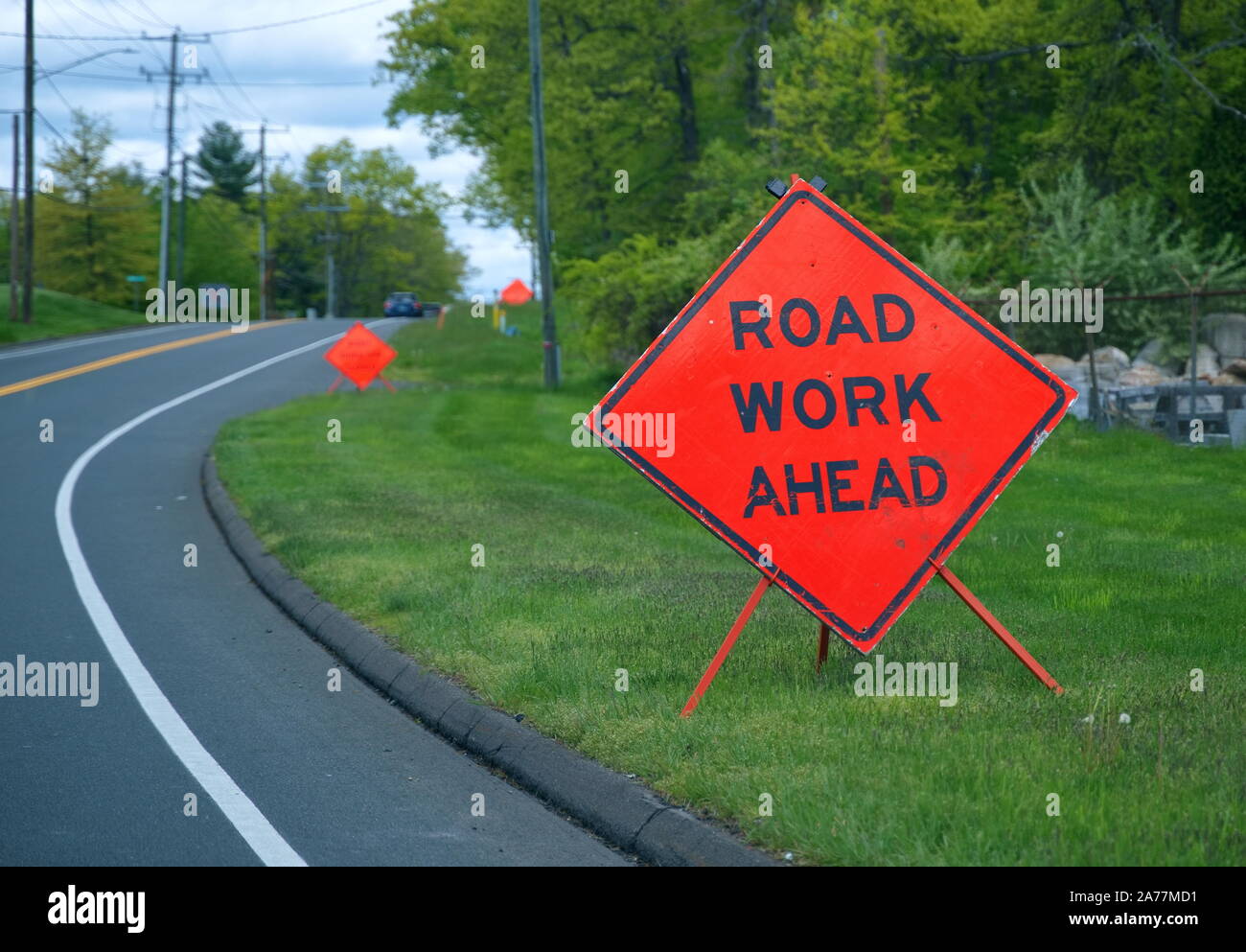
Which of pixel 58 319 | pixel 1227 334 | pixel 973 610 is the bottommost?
pixel 973 610

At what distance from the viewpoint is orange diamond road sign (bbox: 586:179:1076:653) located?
7.26m

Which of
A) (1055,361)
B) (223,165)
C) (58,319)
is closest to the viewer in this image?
(1055,361)

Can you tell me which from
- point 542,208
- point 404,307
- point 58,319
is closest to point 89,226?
point 404,307

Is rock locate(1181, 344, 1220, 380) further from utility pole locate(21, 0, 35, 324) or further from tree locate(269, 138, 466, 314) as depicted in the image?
tree locate(269, 138, 466, 314)

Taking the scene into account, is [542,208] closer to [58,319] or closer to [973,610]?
[973,610]

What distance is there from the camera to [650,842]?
18.4 ft

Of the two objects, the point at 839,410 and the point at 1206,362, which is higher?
the point at 1206,362

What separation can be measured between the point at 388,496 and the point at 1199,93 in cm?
2057

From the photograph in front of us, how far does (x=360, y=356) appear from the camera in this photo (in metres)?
28.6

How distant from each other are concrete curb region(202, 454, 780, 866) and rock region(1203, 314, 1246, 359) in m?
17.4

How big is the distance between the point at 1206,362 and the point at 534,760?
18842 millimetres

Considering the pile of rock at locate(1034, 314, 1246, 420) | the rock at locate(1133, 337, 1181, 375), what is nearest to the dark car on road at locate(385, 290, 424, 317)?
the pile of rock at locate(1034, 314, 1246, 420)

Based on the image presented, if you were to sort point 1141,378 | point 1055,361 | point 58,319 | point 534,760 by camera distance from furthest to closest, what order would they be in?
point 58,319
point 1055,361
point 1141,378
point 534,760
